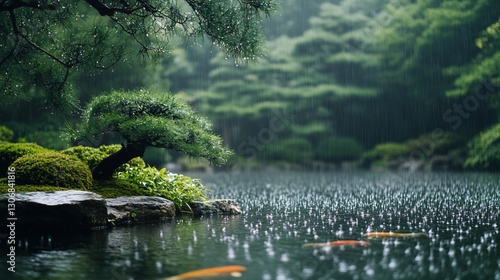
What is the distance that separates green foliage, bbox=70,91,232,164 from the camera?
7289 millimetres

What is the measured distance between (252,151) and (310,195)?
20956 millimetres

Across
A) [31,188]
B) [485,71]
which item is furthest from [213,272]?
[485,71]

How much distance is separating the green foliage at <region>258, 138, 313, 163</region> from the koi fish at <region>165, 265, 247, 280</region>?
26.2 m

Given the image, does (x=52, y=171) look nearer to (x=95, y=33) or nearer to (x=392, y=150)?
(x=95, y=33)

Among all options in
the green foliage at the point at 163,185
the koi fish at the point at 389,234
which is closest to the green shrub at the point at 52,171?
the green foliage at the point at 163,185

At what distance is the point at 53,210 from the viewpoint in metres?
6.20

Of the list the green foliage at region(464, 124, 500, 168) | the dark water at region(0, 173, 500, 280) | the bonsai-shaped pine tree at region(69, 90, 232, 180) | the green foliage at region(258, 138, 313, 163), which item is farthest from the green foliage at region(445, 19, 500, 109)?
the bonsai-shaped pine tree at region(69, 90, 232, 180)

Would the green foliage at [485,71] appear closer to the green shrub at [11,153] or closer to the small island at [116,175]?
the small island at [116,175]

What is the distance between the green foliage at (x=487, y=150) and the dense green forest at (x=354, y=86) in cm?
20

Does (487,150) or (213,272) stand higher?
(487,150)

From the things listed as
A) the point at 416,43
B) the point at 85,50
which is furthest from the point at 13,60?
the point at 416,43

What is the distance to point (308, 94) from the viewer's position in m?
29.8

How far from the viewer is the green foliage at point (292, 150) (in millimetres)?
30031

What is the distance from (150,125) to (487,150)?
1722 cm
